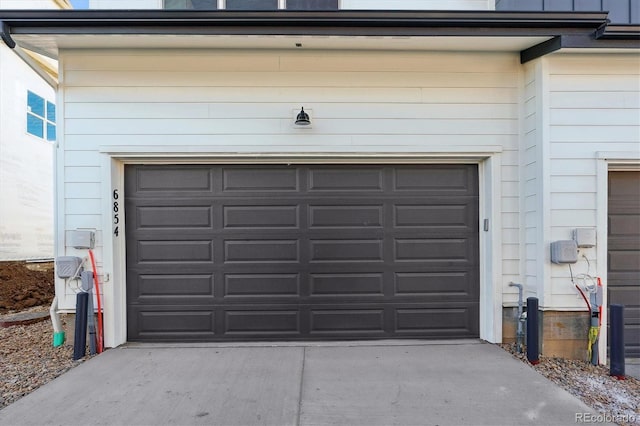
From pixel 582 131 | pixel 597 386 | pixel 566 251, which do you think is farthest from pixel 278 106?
pixel 597 386

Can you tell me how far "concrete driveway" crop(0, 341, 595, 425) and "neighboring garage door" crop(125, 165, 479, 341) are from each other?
1.14 ft

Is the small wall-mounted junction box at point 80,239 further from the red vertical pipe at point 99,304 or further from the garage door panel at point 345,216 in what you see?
the garage door panel at point 345,216

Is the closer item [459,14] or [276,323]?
[459,14]

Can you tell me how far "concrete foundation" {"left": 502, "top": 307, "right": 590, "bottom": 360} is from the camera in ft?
13.3

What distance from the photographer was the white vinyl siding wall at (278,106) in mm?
4273

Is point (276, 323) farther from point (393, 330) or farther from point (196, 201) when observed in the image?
point (196, 201)

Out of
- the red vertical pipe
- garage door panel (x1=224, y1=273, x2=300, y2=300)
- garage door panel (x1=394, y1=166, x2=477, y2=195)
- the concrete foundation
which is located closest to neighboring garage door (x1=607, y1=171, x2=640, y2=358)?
the concrete foundation

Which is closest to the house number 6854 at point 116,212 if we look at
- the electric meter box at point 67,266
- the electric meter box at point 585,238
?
the electric meter box at point 67,266

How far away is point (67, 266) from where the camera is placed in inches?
163

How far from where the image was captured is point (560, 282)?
4.06 m

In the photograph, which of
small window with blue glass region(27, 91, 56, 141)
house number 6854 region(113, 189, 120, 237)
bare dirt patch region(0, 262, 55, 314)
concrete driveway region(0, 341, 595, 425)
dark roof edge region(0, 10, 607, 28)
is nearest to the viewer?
concrete driveway region(0, 341, 595, 425)

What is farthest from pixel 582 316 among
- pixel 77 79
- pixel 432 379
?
pixel 77 79

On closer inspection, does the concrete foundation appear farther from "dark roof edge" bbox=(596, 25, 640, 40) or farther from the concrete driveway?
"dark roof edge" bbox=(596, 25, 640, 40)

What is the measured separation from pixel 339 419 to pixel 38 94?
29.8 ft
